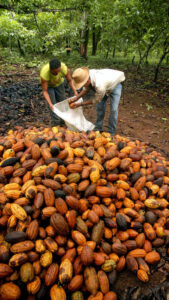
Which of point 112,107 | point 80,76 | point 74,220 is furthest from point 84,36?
point 74,220

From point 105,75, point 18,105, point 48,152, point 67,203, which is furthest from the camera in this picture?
point 18,105

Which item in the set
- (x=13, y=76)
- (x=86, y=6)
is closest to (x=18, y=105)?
(x=13, y=76)

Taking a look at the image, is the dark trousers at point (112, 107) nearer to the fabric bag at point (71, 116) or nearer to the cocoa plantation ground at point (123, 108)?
the fabric bag at point (71, 116)

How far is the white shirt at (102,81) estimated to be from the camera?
3.23 metres

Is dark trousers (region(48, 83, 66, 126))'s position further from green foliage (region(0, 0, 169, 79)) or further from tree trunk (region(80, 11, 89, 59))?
tree trunk (region(80, 11, 89, 59))

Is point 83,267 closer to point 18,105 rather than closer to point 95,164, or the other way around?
point 95,164

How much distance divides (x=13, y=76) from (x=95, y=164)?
7107 mm

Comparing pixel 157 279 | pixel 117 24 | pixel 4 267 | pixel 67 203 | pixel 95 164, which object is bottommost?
pixel 157 279

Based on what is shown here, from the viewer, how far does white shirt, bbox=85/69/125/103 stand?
3.23 metres

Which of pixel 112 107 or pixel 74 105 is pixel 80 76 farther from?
pixel 112 107

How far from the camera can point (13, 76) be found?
773cm

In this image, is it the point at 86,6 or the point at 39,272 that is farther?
the point at 86,6

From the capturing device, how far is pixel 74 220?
5.52 ft

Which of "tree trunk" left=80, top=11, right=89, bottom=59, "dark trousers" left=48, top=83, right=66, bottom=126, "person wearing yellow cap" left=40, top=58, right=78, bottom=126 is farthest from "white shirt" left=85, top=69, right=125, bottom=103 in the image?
"tree trunk" left=80, top=11, right=89, bottom=59
